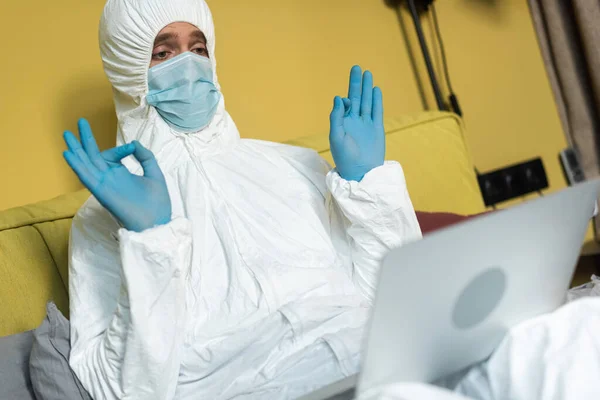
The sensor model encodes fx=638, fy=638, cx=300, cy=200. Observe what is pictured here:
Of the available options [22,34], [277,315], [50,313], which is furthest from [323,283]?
[22,34]

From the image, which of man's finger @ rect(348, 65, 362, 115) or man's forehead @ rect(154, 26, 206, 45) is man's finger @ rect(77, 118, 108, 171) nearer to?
man's forehead @ rect(154, 26, 206, 45)

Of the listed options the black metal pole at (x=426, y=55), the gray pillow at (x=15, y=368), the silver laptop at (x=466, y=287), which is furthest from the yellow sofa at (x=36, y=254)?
the silver laptop at (x=466, y=287)

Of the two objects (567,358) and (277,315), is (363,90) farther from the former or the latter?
(567,358)

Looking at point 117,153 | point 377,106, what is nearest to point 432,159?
point 377,106

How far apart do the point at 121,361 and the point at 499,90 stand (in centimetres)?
170

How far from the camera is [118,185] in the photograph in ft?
3.36

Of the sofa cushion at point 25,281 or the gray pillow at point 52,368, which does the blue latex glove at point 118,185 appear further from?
the sofa cushion at point 25,281

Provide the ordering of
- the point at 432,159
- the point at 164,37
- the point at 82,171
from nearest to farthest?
the point at 82,171
the point at 164,37
the point at 432,159

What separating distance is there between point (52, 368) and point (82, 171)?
0.33 meters

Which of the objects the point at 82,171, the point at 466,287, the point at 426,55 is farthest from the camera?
the point at 426,55

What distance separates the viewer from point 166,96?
4.28 feet

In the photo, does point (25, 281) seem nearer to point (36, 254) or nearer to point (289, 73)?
point (36, 254)

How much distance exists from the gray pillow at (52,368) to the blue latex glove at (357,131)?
1.95ft

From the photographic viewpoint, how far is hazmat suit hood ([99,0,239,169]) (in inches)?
51.4
